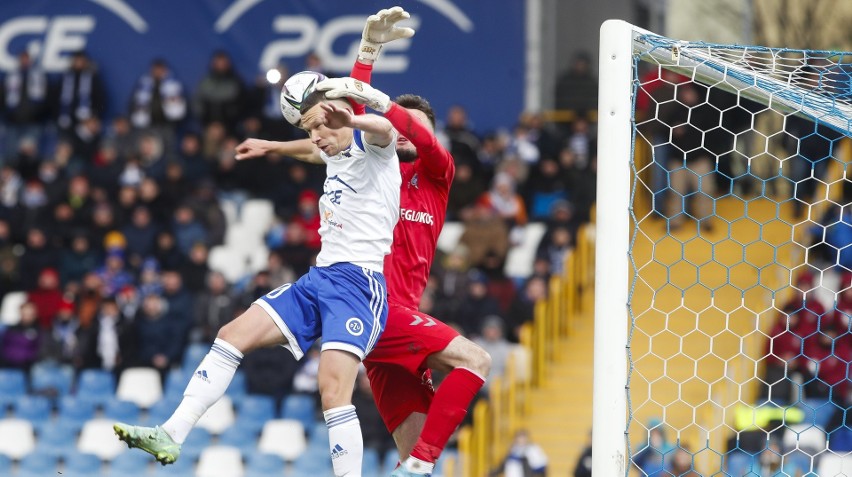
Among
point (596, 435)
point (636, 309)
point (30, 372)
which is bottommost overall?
point (30, 372)

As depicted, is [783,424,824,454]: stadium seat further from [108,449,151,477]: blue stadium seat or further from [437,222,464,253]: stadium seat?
[108,449,151,477]: blue stadium seat

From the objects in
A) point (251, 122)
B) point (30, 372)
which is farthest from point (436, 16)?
point (30, 372)

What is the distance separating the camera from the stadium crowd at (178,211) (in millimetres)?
15250

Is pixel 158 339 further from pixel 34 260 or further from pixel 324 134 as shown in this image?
pixel 324 134

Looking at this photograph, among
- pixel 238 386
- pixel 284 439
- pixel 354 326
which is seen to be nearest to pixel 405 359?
pixel 354 326

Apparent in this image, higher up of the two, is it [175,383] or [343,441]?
[343,441]

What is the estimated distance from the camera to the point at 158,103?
1842 centimetres

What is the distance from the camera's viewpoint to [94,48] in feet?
64.2

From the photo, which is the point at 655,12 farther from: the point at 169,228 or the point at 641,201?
the point at 169,228

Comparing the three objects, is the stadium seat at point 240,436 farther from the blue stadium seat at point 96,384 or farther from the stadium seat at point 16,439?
the stadium seat at point 16,439

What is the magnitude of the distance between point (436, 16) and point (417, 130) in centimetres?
1306

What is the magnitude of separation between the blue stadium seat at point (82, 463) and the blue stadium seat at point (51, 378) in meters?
1.23

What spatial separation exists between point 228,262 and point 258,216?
848mm

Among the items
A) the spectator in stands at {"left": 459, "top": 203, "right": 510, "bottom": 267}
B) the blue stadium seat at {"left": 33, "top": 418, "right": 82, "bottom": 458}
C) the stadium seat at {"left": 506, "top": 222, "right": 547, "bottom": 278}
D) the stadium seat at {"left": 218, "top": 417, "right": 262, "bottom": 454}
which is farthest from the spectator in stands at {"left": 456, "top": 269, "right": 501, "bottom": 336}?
the blue stadium seat at {"left": 33, "top": 418, "right": 82, "bottom": 458}
